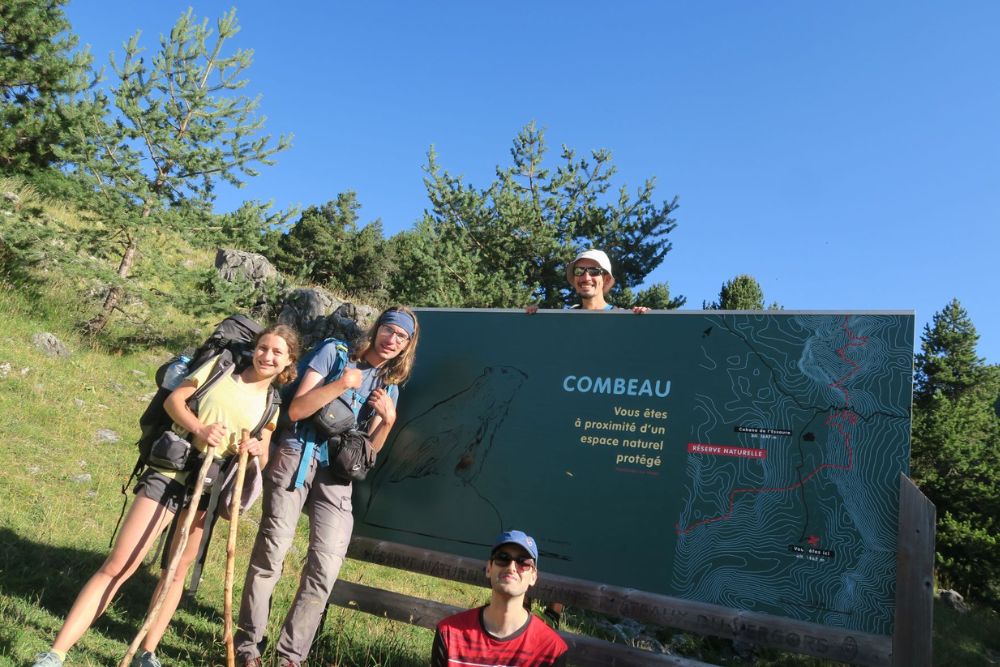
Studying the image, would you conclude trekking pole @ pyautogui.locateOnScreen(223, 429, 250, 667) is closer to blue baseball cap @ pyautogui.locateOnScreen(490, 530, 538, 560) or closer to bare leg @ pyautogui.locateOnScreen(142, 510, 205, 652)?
bare leg @ pyautogui.locateOnScreen(142, 510, 205, 652)

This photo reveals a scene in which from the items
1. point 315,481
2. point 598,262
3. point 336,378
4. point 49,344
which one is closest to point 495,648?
point 315,481

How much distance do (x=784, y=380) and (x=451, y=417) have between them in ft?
7.23

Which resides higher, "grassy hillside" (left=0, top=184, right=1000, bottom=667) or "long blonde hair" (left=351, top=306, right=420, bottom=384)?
"long blonde hair" (left=351, top=306, right=420, bottom=384)

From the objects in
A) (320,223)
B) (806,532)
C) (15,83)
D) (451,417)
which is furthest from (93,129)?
(320,223)

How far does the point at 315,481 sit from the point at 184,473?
0.78m

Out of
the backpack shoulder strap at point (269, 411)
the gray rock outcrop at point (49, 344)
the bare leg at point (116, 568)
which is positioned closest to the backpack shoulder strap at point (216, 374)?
the backpack shoulder strap at point (269, 411)

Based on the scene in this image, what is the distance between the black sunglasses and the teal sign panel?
2.95 feet

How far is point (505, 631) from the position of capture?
2990 millimetres

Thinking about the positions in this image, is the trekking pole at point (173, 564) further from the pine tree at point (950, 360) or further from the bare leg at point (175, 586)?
the pine tree at point (950, 360)

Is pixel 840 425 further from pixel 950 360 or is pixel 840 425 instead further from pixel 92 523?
pixel 950 360

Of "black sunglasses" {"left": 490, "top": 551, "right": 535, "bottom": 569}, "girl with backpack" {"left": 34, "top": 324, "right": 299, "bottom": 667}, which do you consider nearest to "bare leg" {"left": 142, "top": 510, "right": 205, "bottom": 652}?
"girl with backpack" {"left": 34, "top": 324, "right": 299, "bottom": 667}

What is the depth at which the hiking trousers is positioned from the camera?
3.69m

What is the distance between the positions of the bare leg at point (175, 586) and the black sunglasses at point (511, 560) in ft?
5.92

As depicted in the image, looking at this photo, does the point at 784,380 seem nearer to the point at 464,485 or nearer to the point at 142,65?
the point at 464,485
